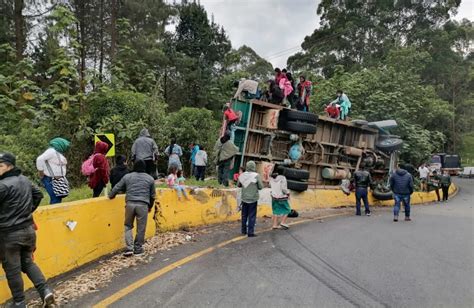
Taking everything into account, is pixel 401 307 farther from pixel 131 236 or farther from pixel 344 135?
pixel 344 135

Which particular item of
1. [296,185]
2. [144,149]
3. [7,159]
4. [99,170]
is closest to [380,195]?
[296,185]

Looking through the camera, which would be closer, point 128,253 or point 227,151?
point 128,253

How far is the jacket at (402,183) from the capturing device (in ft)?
40.2

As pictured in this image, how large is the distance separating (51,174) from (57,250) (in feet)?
6.91

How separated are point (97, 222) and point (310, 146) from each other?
33.1ft

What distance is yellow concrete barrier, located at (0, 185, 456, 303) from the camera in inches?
211

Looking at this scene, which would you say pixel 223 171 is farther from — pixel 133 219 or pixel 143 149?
pixel 133 219

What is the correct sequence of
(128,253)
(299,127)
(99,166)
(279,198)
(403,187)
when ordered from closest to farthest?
(128,253) → (99,166) → (279,198) → (403,187) → (299,127)

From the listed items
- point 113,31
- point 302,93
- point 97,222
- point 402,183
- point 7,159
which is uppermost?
point 113,31

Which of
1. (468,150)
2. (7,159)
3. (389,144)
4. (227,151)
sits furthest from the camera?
(468,150)

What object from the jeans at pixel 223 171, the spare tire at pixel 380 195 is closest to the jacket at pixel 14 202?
the jeans at pixel 223 171

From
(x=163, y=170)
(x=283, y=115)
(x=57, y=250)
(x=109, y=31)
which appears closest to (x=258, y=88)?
(x=283, y=115)

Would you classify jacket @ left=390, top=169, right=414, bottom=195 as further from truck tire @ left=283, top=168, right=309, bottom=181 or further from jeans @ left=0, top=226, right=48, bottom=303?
jeans @ left=0, top=226, right=48, bottom=303

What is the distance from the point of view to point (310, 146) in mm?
15289
